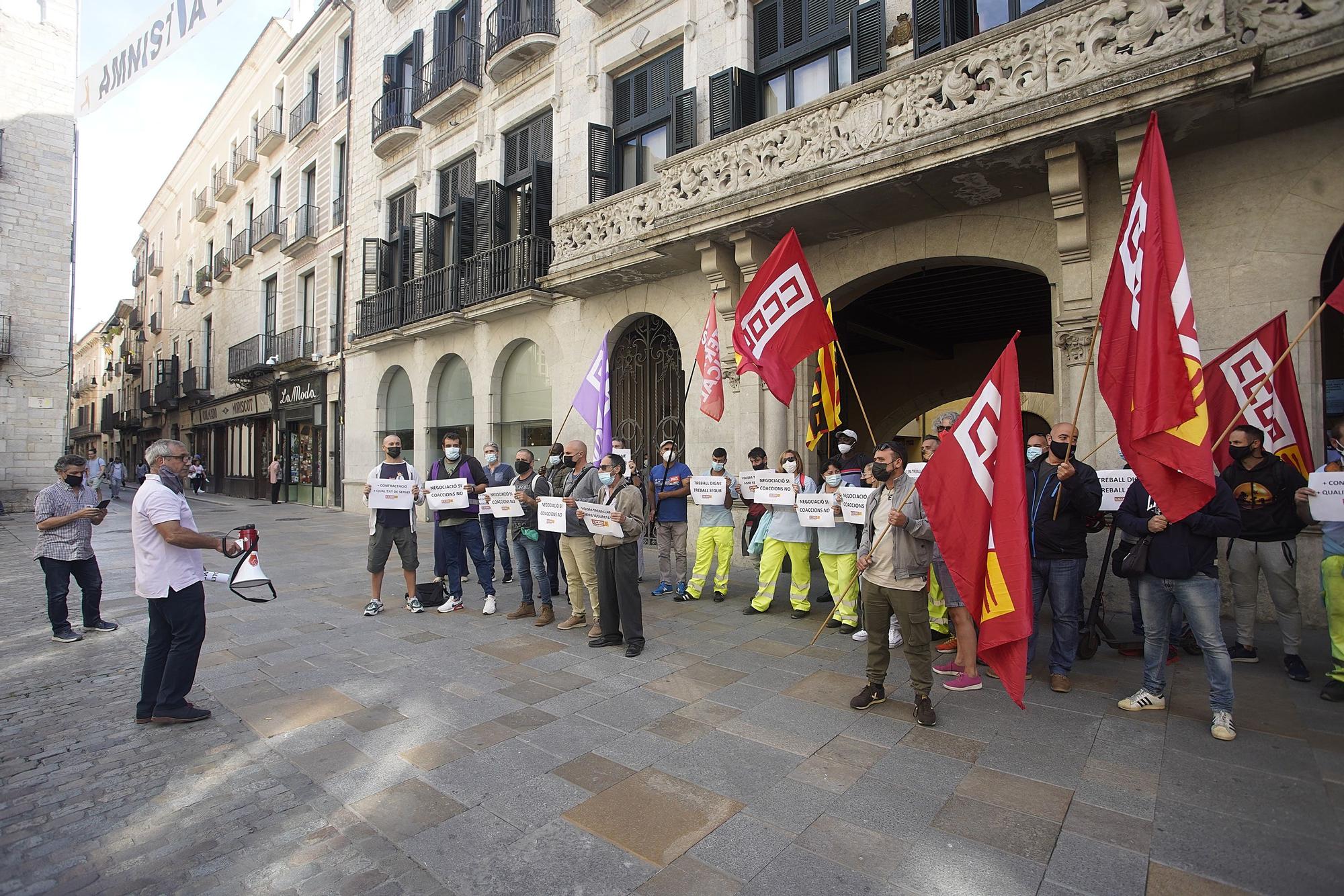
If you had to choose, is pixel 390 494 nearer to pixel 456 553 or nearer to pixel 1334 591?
pixel 456 553

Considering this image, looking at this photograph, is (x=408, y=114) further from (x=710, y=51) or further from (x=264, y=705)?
(x=264, y=705)

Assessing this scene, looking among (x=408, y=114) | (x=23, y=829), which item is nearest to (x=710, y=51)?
(x=408, y=114)

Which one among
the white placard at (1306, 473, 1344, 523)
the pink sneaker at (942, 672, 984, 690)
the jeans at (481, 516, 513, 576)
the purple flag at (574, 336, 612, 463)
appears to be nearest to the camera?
the white placard at (1306, 473, 1344, 523)

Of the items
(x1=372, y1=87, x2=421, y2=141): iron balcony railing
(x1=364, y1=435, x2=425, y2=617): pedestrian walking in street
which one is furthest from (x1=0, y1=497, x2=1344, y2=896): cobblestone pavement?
(x1=372, y1=87, x2=421, y2=141): iron balcony railing

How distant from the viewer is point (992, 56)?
24.2 feet

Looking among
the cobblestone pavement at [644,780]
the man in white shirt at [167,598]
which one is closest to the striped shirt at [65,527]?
the cobblestone pavement at [644,780]

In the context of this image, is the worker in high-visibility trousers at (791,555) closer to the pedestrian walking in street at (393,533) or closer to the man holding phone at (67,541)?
the pedestrian walking in street at (393,533)

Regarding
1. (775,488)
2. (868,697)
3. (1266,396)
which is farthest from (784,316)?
(1266,396)

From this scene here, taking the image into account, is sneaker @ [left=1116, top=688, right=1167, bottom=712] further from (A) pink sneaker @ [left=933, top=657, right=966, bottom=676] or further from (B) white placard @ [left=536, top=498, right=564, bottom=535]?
(B) white placard @ [left=536, top=498, right=564, bottom=535]

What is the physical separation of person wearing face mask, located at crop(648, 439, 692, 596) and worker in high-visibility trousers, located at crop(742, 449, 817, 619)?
1.20 meters

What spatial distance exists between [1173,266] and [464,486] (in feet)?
21.6

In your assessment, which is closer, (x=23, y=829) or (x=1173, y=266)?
(x=23, y=829)

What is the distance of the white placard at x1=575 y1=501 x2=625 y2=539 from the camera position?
6.08 metres

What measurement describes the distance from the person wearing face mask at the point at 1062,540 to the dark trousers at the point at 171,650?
5.86 meters
